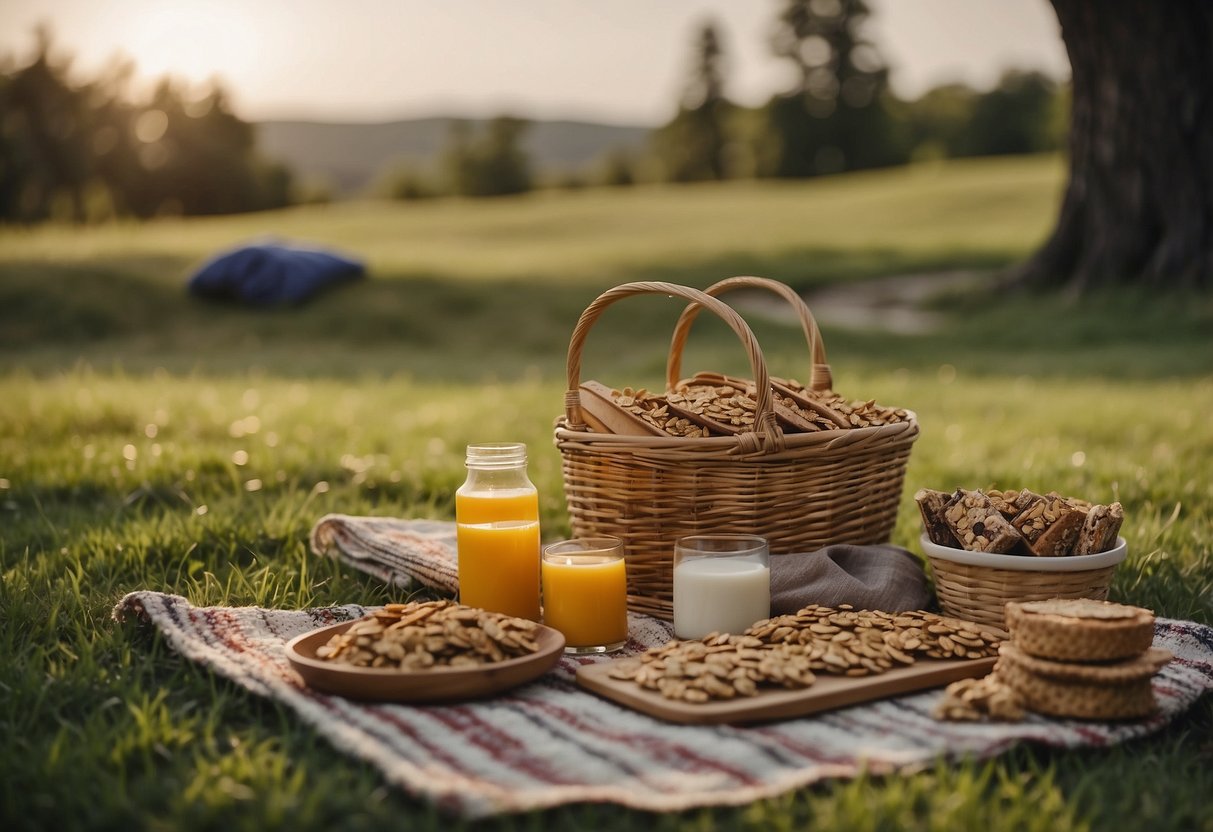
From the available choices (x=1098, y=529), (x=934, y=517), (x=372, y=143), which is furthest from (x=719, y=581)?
(x=372, y=143)

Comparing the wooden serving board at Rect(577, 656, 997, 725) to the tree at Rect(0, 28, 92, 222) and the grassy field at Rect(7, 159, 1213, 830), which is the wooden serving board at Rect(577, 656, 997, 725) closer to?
the grassy field at Rect(7, 159, 1213, 830)

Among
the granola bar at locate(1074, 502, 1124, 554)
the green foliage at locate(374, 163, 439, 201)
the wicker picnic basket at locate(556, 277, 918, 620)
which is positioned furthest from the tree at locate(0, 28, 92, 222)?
the granola bar at locate(1074, 502, 1124, 554)

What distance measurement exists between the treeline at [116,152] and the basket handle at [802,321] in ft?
132

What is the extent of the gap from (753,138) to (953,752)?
174 feet

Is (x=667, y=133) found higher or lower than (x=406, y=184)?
higher

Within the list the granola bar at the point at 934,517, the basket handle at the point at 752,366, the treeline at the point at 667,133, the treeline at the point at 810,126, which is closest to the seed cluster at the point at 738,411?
the basket handle at the point at 752,366

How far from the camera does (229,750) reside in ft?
7.16

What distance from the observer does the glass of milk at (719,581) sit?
9.03 feet

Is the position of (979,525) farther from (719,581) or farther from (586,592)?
(586,592)

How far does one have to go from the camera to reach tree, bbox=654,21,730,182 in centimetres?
5559

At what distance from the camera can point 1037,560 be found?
272 cm

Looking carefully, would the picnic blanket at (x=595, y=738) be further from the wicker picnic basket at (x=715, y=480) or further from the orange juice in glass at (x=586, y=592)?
the wicker picnic basket at (x=715, y=480)

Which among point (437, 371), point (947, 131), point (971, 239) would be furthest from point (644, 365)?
point (947, 131)

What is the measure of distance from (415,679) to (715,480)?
3.32 ft
